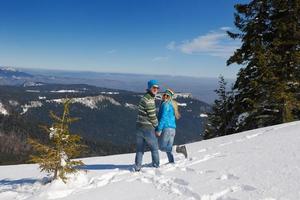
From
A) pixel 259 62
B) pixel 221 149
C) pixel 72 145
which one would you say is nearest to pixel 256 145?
pixel 221 149

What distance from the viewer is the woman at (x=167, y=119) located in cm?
986

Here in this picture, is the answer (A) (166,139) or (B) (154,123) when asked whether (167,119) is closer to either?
(B) (154,123)

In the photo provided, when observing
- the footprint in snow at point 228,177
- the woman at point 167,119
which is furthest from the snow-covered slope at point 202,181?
the woman at point 167,119

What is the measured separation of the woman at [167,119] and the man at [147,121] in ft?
0.80

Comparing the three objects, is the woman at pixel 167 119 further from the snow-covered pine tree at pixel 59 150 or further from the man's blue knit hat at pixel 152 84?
the snow-covered pine tree at pixel 59 150

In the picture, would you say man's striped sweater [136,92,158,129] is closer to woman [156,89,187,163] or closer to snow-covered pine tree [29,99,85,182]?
woman [156,89,187,163]

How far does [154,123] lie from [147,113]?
337 mm

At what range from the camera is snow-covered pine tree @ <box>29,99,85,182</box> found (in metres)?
8.93

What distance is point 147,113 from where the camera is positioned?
31.3ft

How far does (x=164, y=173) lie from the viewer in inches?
356

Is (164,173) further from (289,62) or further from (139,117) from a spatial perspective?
(289,62)

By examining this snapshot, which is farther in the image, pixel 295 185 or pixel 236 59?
pixel 236 59

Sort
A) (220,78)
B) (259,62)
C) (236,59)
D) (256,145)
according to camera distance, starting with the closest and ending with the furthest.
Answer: (256,145) → (259,62) → (236,59) → (220,78)

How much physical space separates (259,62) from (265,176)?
13.6 m
